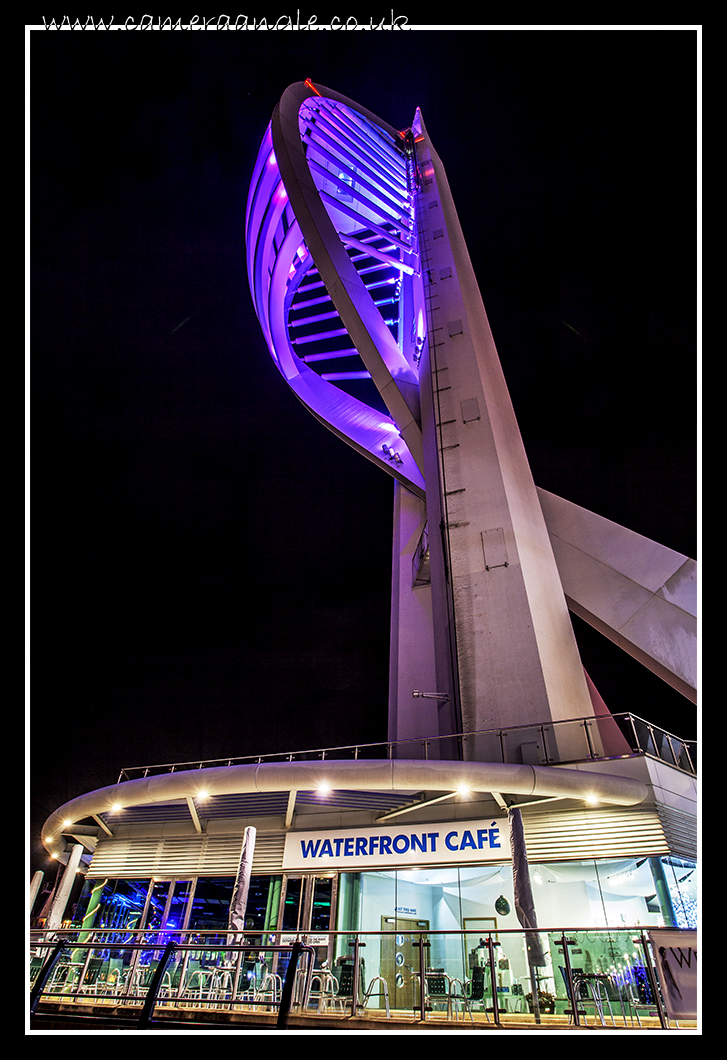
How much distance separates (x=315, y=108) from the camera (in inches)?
1038

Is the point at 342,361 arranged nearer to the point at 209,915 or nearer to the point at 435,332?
the point at 435,332

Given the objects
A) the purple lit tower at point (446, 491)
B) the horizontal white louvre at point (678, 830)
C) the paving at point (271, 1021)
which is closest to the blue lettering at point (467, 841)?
the purple lit tower at point (446, 491)

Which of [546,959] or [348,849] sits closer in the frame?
[546,959]

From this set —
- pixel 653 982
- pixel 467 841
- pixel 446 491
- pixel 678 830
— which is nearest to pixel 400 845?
pixel 467 841

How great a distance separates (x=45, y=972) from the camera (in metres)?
7.10

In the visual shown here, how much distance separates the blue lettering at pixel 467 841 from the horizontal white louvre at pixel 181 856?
3676 millimetres

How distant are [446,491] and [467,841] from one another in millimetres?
9428

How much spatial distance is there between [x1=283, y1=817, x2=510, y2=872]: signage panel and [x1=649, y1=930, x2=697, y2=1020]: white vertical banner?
4820 mm

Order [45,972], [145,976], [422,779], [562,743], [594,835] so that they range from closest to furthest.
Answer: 1. [45,972]
2. [145,976]
3. [422,779]
4. [594,835]
5. [562,743]

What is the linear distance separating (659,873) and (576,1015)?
4868 mm

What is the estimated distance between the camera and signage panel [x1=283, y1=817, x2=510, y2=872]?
10.7 metres

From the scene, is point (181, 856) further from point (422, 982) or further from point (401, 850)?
point (422, 982)

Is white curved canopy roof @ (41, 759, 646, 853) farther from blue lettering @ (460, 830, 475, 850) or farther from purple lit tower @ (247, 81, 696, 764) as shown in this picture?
purple lit tower @ (247, 81, 696, 764)
